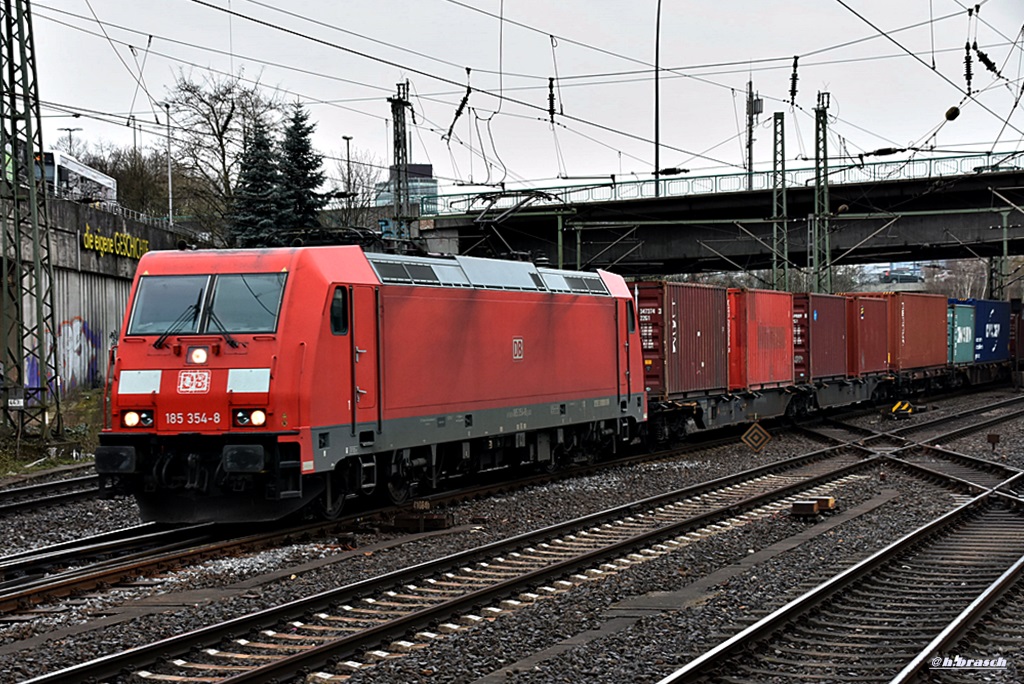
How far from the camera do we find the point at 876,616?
9.59m

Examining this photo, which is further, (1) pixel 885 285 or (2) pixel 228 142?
(1) pixel 885 285

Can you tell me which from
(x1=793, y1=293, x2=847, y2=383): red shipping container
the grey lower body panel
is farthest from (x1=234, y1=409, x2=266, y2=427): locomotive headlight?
(x1=793, y1=293, x2=847, y2=383): red shipping container

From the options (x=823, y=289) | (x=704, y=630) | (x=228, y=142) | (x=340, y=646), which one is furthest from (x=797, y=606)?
(x=228, y=142)

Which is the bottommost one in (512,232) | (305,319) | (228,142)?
(305,319)

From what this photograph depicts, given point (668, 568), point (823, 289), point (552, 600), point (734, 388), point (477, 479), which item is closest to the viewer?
point (552, 600)

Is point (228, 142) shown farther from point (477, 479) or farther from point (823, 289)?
point (477, 479)

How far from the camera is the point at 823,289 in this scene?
1569 inches

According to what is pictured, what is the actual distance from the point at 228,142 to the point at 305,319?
41.3 m

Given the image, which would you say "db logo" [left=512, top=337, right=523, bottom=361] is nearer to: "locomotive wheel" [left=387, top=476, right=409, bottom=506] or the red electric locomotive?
the red electric locomotive

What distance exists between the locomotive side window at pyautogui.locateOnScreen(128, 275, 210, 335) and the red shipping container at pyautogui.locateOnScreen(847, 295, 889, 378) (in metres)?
22.8

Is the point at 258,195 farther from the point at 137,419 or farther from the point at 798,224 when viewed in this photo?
the point at 137,419

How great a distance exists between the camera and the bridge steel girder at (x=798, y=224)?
44.3 m

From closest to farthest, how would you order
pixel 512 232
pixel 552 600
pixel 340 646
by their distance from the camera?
pixel 340 646, pixel 552 600, pixel 512 232

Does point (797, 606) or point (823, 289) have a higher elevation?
point (823, 289)
